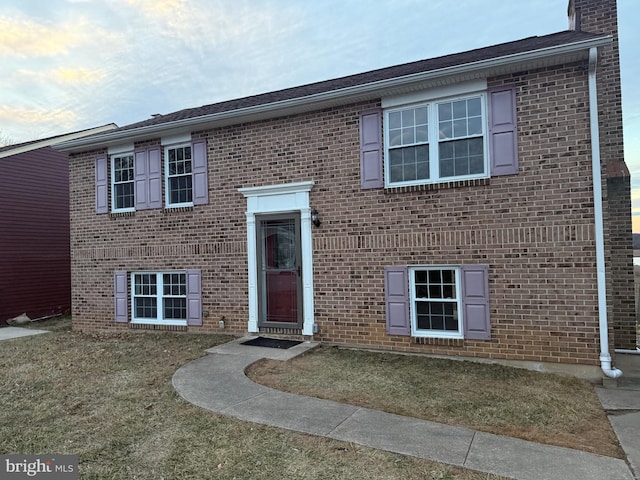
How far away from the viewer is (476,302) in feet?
22.4

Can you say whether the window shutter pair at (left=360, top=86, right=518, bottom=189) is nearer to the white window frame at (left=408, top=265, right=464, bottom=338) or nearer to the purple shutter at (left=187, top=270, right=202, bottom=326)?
the white window frame at (left=408, top=265, right=464, bottom=338)

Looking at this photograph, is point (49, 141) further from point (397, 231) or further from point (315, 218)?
point (397, 231)

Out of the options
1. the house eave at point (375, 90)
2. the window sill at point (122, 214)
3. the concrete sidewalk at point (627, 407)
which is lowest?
the concrete sidewalk at point (627, 407)

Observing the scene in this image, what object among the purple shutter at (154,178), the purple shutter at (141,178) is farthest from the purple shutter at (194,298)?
the purple shutter at (141,178)

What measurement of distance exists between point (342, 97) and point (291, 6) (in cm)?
687

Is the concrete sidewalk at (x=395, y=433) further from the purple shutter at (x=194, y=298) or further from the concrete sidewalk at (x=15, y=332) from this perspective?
the concrete sidewalk at (x=15, y=332)

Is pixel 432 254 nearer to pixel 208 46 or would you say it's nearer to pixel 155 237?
pixel 155 237

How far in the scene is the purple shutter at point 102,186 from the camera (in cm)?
1041

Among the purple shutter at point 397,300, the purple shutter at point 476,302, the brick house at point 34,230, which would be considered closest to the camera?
the purple shutter at point 476,302

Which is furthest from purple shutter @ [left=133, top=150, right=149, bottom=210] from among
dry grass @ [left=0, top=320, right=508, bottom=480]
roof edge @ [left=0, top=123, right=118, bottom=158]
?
roof edge @ [left=0, top=123, right=118, bottom=158]

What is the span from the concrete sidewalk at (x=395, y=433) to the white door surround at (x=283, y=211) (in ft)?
8.26

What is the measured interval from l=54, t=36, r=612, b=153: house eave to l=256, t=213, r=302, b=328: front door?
208cm

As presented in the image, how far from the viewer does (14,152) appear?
13742mm

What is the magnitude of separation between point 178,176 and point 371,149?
4.58 meters
